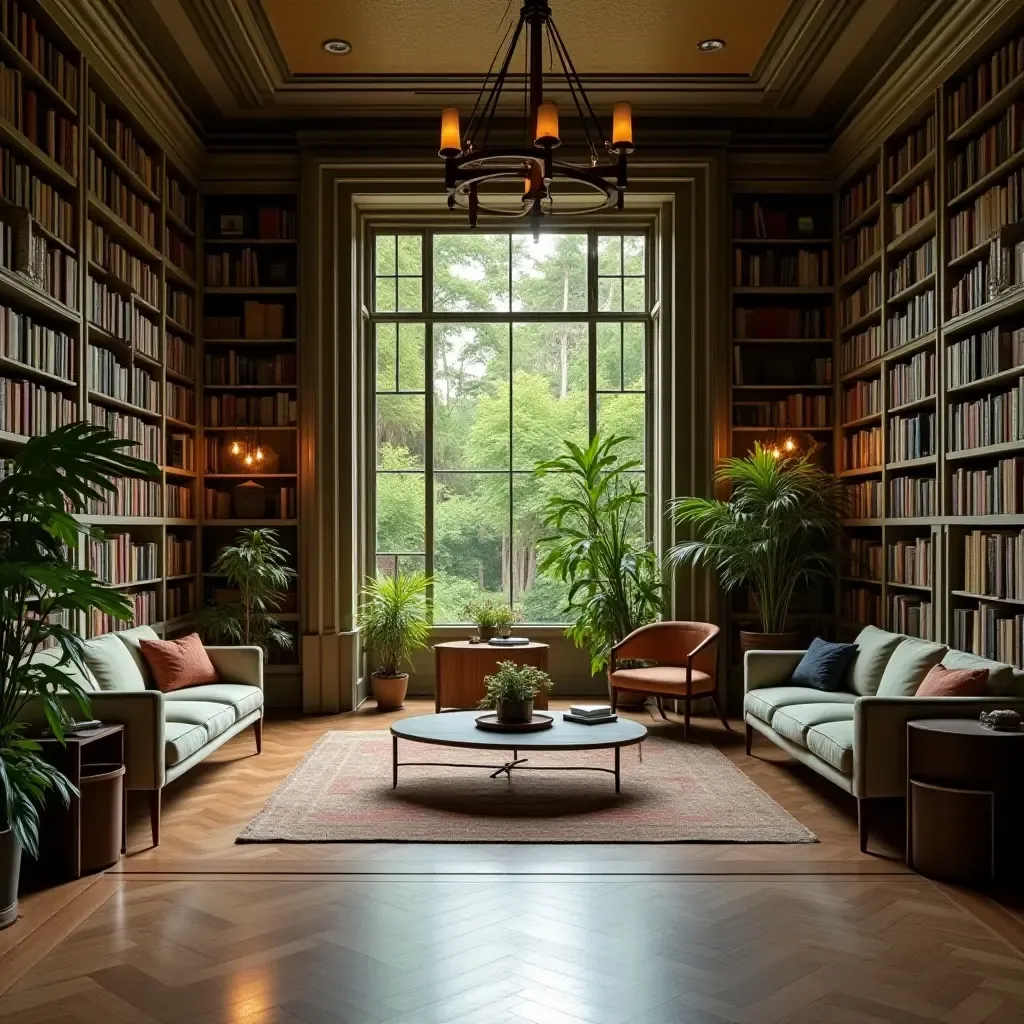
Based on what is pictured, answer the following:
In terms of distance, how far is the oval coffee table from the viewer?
5656mm

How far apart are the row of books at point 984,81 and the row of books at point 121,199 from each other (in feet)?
17.3

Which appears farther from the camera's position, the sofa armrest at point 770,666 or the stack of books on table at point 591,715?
the sofa armrest at point 770,666

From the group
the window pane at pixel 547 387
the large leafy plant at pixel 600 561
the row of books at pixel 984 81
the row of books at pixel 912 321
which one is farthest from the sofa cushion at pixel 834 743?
the window pane at pixel 547 387

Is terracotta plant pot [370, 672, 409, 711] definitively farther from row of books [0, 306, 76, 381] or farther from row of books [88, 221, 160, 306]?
row of books [0, 306, 76, 381]

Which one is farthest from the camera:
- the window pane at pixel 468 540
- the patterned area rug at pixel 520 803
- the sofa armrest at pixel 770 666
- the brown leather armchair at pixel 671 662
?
the window pane at pixel 468 540

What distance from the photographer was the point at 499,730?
598cm

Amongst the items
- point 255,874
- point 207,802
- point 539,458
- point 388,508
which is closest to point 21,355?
point 207,802

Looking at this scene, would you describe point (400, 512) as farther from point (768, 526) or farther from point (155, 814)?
point (155, 814)

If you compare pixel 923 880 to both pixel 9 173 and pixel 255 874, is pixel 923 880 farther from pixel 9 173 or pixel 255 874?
pixel 9 173

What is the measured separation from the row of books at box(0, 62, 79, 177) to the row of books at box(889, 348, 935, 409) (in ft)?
17.7

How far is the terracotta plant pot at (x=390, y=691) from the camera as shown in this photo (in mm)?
8656

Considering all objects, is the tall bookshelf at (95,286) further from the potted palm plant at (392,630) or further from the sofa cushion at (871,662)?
the sofa cushion at (871,662)

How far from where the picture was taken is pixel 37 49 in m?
5.70

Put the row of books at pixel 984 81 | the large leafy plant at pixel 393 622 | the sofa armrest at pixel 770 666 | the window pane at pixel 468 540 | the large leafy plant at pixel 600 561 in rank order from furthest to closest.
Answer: the window pane at pixel 468 540, the large leafy plant at pixel 393 622, the large leafy plant at pixel 600 561, the sofa armrest at pixel 770 666, the row of books at pixel 984 81
